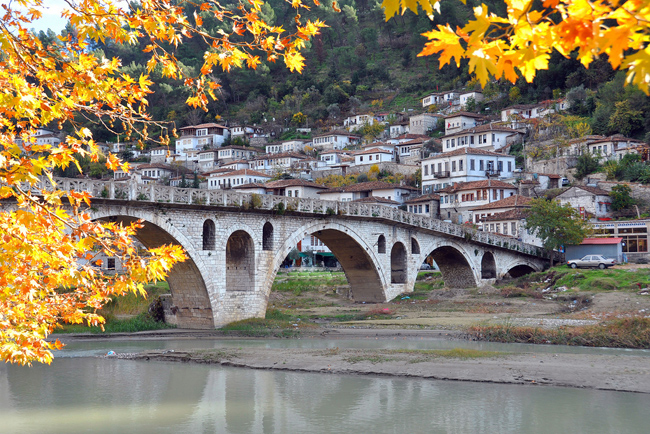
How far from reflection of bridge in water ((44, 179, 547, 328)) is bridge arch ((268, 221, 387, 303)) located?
6 centimetres

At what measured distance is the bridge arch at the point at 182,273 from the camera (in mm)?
27031

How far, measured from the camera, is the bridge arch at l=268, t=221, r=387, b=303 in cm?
3609

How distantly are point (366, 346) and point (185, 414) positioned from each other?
10.6m

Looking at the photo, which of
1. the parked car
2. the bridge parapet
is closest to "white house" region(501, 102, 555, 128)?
the bridge parapet

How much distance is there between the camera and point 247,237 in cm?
3092

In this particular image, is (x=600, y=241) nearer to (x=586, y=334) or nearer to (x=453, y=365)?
(x=586, y=334)

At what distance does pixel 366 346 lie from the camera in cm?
2392

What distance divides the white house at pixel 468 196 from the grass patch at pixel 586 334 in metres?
31.2

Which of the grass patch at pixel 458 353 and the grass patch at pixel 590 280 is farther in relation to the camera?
the grass patch at pixel 590 280

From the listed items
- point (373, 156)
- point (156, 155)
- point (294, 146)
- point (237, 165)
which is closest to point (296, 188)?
point (373, 156)

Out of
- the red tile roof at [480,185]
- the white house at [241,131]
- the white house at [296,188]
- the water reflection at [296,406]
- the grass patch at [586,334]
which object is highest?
the white house at [241,131]

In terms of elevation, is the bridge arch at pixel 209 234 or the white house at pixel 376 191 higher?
the white house at pixel 376 191

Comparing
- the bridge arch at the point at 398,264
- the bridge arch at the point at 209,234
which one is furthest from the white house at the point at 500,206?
→ the bridge arch at the point at 209,234

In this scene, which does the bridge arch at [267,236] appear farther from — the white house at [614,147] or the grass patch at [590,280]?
the white house at [614,147]
